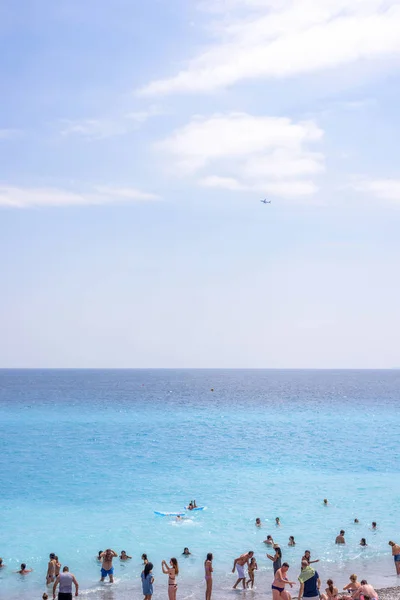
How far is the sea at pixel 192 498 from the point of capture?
22.5m

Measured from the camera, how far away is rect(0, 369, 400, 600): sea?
22.5 metres

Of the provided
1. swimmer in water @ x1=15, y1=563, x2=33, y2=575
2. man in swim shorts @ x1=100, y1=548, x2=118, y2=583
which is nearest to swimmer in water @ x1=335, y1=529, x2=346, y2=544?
man in swim shorts @ x1=100, y1=548, x2=118, y2=583

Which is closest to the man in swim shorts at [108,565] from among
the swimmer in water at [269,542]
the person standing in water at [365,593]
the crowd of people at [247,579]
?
the crowd of people at [247,579]

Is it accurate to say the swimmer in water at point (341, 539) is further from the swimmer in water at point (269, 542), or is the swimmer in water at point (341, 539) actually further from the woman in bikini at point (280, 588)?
the woman in bikini at point (280, 588)

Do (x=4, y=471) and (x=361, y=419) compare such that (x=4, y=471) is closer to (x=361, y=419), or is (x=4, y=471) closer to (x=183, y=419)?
(x=183, y=419)

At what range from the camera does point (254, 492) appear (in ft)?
117

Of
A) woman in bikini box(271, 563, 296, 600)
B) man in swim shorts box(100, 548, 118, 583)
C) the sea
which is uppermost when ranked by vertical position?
woman in bikini box(271, 563, 296, 600)

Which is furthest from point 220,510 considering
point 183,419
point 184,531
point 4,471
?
point 183,419

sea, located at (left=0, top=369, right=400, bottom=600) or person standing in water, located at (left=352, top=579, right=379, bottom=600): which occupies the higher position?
person standing in water, located at (left=352, top=579, right=379, bottom=600)

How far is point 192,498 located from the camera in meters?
34.2

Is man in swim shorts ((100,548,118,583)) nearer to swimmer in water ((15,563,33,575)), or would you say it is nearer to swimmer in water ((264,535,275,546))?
swimmer in water ((15,563,33,575))

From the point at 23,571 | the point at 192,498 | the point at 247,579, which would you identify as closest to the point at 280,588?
the point at 247,579

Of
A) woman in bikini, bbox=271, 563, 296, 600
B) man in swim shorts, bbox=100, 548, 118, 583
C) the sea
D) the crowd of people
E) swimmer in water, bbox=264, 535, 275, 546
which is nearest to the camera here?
the crowd of people

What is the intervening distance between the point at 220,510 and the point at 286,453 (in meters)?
22.4
